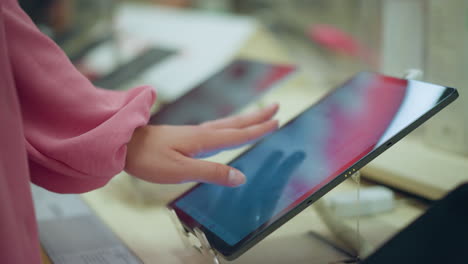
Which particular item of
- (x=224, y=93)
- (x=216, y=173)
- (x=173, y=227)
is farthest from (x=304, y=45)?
(x=216, y=173)

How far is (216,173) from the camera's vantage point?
2.06 ft

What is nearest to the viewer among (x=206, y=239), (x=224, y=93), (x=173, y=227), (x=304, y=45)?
(x=206, y=239)

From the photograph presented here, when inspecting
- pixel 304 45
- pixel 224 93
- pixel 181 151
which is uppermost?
pixel 181 151

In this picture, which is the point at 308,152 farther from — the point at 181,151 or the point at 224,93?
the point at 224,93

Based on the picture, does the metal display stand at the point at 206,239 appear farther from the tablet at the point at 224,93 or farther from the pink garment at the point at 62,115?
the tablet at the point at 224,93

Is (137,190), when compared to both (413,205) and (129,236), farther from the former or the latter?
(413,205)

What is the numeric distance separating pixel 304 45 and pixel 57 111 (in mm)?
1036

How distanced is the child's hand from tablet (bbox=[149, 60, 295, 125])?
0.24 meters

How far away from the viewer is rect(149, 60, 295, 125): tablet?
Result: 959mm

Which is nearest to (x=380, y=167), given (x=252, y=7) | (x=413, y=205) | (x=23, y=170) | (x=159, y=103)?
(x=413, y=205)

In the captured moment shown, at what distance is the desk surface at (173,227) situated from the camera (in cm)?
68

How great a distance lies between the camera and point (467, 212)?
0.46 meters

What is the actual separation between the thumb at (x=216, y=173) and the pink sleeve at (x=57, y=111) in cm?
8

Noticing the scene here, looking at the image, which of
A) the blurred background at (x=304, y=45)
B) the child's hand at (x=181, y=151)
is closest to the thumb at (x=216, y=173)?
the child's hand at (x=181, y=151)
